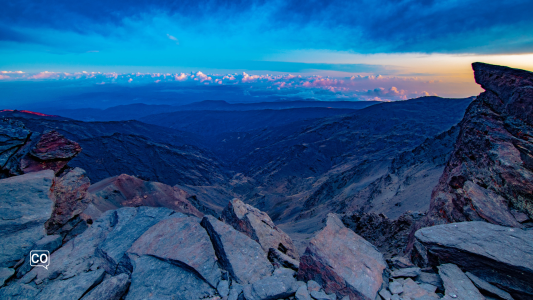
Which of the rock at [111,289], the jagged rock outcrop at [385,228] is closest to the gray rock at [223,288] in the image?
the rock at [111,289]

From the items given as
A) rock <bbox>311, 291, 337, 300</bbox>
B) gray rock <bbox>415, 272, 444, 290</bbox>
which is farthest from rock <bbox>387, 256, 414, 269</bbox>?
rock <bbox>311, 291, 337, 300</bbox>

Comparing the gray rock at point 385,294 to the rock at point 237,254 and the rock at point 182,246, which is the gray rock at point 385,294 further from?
the rock at point 182,246

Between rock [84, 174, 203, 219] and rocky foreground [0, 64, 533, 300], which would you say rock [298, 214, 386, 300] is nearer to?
rocky foreground [0, 64, 533, 300]

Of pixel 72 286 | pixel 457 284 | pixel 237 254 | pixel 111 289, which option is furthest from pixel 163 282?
pixel 457 284

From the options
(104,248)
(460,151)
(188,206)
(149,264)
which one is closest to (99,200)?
(188,206)

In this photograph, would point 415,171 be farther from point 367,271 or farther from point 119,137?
point 119,137

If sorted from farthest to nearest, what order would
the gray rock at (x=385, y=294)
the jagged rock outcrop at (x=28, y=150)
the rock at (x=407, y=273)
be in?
the jagged rock outcrop at (x=28, y=150) → the rock at (x=407, y=273) → the gray rock at (x=385, y=294)

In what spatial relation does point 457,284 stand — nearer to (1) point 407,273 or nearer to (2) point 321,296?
(1) point 407,273
